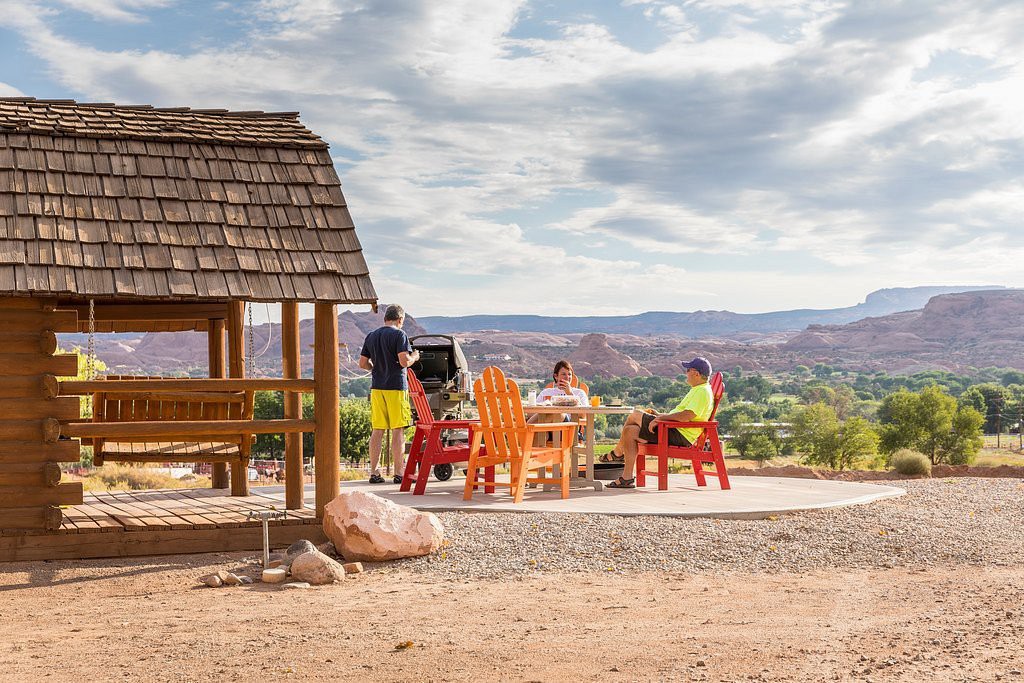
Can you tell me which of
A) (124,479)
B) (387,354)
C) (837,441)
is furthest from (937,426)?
(387,354)

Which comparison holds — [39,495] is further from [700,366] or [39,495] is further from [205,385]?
[700,366]

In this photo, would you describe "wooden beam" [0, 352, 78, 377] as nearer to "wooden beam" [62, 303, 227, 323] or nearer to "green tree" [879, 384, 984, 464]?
"wooden beam" [62, 303, 227, 323]

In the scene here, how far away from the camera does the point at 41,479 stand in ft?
24.4

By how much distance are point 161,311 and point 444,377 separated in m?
3.57

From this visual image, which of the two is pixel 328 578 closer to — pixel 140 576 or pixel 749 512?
pixel 140 576

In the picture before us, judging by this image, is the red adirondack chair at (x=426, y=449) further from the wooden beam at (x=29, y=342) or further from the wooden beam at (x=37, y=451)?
the wooden beam at (x=29, y=342)

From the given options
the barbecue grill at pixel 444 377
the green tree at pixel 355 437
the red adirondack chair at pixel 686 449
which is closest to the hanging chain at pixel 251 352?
the barbecue grill at pixel 444 377

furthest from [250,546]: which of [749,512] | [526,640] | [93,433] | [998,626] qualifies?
[998,626]

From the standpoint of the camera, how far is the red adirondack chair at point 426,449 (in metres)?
9.38

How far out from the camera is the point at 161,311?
33.4 ft

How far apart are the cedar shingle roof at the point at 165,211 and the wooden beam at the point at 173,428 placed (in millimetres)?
1005

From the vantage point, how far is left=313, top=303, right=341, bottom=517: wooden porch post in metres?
7.93

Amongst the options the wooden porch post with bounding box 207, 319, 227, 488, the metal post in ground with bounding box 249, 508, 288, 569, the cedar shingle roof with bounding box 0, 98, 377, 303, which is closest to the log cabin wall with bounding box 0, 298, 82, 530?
the cedar shingle roof with bounding box 0, 98, 377, 303

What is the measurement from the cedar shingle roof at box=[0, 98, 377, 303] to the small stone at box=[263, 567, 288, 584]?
205cm
